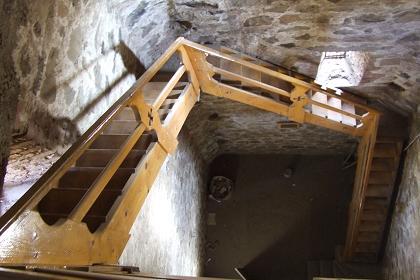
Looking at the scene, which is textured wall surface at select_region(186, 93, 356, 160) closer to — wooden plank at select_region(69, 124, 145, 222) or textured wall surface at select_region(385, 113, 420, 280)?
textured wall surface at select_region(385, 113, 420, 280)

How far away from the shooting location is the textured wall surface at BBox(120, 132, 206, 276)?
469 cm

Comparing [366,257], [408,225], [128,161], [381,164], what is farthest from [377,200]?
[128,161]

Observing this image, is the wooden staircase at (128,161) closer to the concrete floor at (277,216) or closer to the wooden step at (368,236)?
the wooden step at (368,236)

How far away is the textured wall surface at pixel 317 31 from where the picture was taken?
445 centimetres

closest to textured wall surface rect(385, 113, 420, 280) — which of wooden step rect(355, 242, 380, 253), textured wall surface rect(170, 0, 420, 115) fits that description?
wooden step rect(355, 242, 380, 253)

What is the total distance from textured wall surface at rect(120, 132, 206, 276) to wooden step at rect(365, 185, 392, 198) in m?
2.92

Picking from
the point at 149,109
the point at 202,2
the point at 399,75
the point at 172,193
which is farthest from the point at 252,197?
the point at 149,109

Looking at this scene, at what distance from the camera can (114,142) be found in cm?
366

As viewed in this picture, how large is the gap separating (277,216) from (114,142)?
5.80 metres

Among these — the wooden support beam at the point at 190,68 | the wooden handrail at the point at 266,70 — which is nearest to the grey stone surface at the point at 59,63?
the wooden support beam at the point at 190,68

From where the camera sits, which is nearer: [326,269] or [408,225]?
[408,225]

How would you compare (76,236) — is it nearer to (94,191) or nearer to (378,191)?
(94,191)

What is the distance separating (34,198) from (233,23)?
347cm

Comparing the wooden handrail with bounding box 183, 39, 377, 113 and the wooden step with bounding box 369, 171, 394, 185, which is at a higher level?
the wooden handrail with bounding box 183, 39, 377, 113
